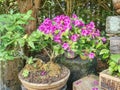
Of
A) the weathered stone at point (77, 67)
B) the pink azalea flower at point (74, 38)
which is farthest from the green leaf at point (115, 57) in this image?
the weathered stone at point (77, 67)

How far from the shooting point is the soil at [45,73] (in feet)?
6.42

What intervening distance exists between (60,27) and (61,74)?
1.36 ft

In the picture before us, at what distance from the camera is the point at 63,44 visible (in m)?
1.87

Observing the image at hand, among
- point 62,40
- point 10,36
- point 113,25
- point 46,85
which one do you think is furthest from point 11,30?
point 113,25

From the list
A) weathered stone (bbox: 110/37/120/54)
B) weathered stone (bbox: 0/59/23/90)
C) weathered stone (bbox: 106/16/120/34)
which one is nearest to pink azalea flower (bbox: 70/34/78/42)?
weathered stone (bbox: 110/37/120/54)

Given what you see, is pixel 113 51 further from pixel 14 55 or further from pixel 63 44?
pixel 14 55

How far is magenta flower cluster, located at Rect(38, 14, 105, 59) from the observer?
72.9 inches

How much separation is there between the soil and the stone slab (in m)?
0.20

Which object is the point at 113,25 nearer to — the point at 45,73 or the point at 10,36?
the point at 45,73

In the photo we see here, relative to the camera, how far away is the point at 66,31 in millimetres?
1834

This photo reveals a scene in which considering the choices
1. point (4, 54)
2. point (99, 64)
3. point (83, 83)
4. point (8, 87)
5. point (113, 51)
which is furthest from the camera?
point (99, 64)

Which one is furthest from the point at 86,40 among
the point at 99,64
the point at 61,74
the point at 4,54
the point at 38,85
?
the point at 99,64

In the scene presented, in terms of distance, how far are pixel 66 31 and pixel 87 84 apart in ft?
1.96

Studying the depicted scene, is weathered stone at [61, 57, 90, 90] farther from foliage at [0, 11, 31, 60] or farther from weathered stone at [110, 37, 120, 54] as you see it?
foliage at [0, 11, 31, 60]
